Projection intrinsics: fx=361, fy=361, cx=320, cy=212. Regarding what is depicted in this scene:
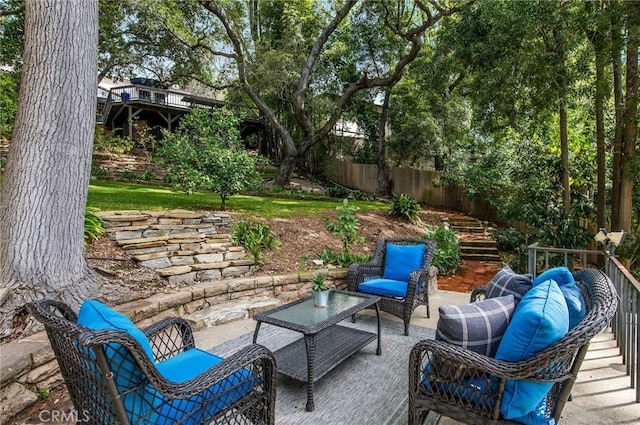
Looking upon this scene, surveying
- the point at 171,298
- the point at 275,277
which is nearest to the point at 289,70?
the point at 275,277

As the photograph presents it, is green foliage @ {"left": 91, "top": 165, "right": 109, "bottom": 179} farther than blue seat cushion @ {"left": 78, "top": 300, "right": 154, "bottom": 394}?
Yes

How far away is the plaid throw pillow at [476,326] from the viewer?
183cm

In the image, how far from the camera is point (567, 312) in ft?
5.62

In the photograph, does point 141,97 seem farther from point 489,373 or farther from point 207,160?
point 489,373

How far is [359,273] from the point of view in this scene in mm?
4355

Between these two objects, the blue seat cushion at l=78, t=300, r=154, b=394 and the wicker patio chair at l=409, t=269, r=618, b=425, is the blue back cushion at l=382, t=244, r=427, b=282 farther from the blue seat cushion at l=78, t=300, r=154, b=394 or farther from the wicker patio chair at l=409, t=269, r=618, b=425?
the blue seat cushion at l=78, t=300, r=154, b=394

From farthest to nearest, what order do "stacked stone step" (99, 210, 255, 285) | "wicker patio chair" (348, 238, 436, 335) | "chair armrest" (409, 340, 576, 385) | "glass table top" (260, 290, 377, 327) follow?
"stacked stone step" (99, 210, 255, 285)
"wicker patio chair" (348, 238, 436, 335)
"glass table top" (260, 290, 377, 327)
"chair armrest" (409, 340, 576, 385)

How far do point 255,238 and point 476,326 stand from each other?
12.9 ft

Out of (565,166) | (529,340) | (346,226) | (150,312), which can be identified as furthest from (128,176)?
(529,340)

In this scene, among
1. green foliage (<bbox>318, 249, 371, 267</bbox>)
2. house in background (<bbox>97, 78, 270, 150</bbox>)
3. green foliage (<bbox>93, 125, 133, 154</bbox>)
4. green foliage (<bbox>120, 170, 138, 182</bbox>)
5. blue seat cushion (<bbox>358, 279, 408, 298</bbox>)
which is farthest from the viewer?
house in background (<bbox>97, 78, 270, 150</bbox>)

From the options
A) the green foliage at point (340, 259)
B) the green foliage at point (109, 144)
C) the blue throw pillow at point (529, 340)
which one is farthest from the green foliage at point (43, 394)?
the green foliage at point (109, 144)

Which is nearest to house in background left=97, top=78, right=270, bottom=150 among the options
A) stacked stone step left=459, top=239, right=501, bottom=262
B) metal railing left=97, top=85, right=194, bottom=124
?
metal railing left=97, top=85, right=194, bottom=124

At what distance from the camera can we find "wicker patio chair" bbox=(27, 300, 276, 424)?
4.65ft

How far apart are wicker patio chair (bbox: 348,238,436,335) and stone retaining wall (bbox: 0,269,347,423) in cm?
59
